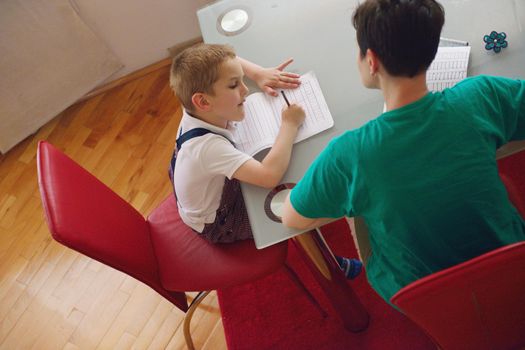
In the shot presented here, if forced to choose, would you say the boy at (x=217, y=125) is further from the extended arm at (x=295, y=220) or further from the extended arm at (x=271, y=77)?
the extended arm at (x=295, y=220)

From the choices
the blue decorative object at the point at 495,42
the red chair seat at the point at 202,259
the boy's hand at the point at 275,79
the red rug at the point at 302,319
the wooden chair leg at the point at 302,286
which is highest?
the boy's hand at the point at 275,79

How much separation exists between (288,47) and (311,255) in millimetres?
585

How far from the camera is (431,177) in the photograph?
34.3 inches

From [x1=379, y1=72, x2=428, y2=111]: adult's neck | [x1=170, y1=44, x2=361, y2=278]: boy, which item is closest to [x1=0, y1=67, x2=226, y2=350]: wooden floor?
[x1=170, y1=44, x2=361, y2=278]: boy

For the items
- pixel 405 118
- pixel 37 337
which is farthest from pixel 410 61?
pixel 37 337

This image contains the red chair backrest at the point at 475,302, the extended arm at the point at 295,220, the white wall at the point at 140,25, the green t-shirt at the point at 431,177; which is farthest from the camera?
the white wall at the point at 140,25

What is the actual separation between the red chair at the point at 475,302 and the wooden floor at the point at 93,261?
98 centimetres

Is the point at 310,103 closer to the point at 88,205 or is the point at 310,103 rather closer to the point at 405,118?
the point at 405,118

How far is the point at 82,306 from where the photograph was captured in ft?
6.43

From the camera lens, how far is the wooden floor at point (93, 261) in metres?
1.87

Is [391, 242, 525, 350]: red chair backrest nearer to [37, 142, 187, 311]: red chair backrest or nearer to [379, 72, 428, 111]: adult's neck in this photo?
[379, 72, 428, 111]: adult's neck

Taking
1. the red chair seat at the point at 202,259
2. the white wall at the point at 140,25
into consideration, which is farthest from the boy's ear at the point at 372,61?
the white wall at the point at 140,25

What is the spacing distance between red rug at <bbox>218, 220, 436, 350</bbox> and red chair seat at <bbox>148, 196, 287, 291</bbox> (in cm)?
43

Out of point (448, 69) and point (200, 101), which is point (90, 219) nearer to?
point (200, 101)
